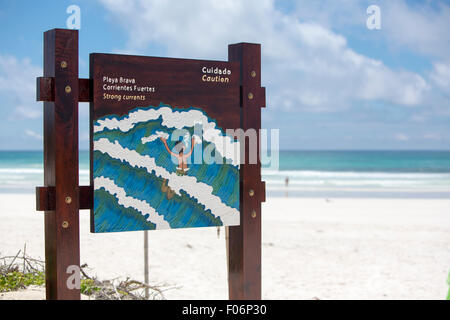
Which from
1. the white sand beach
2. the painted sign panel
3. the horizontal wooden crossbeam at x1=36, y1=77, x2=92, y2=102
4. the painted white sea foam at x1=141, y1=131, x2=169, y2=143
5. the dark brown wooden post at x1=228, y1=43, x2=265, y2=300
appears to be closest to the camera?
the horizontal wooden crossbeam at x1=36, y1=77, x2=92, y2=102

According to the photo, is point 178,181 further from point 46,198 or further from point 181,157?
point 46,198

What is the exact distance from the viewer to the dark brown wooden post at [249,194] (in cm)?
440

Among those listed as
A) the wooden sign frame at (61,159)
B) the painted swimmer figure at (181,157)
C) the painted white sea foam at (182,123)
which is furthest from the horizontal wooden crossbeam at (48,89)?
the painted swimmer figure at (181,157)

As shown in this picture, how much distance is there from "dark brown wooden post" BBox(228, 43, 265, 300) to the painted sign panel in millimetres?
88

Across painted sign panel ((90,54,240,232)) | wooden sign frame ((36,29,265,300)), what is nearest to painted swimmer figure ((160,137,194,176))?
painted sign panel ((90,54,240,232))

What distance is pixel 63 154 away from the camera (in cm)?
374

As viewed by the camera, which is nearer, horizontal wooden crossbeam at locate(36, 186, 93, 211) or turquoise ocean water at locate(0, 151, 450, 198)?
horizontal wooden crossbeam at locate(36, 186, 93, 211)

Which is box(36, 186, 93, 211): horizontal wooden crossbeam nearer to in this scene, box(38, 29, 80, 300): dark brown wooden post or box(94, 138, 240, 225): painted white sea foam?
box(38, 29, 80, 300): dark brown wooden post

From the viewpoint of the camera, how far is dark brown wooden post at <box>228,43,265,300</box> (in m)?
4.40

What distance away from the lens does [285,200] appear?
65.9ft

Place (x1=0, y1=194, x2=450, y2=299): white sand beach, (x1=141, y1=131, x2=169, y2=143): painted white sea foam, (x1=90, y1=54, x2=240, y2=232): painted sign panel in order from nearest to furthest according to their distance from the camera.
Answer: (x1=90, y1=54, x2=240, y2=232): painted sign panel → (x1=141, y1=131, x2=169, y2=143): painted white sea foam → (x1=0, y1=194, x2=450, y2=299): white sand beach
